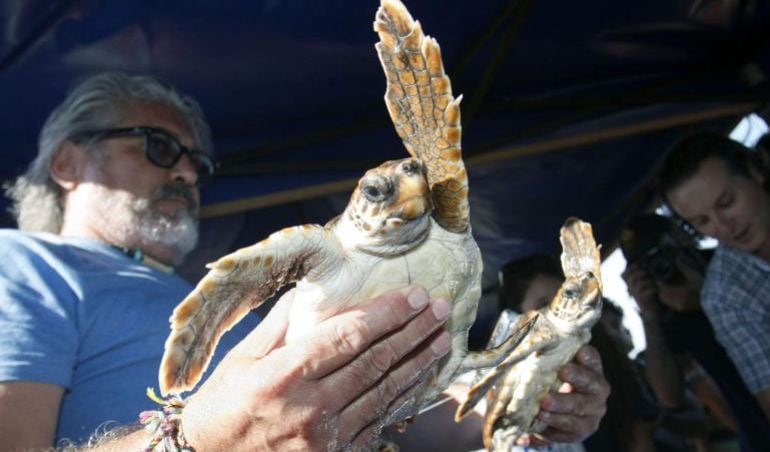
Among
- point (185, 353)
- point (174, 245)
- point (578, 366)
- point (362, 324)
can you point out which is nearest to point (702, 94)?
point (578, 366)

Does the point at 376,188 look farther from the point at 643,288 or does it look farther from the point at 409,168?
the point at 643,288

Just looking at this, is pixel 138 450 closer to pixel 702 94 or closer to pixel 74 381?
pixel 74 381

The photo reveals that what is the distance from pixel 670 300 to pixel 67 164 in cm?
Result: 201

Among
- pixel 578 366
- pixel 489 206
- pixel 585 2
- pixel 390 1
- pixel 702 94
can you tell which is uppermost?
pixel 390 1

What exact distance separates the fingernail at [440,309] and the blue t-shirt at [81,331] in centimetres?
58

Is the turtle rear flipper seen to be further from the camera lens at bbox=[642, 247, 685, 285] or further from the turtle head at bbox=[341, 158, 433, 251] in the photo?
the camera lens at bbox=[642, 247, 685, 285]

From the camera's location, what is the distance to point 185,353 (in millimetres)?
680

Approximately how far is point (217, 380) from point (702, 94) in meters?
1.94

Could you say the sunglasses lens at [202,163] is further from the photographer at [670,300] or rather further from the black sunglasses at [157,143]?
the photographer at [670,300]

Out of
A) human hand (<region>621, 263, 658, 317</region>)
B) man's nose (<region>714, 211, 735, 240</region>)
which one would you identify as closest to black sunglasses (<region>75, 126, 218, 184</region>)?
man's nose (<region>714, 211, 735, 240</region>)

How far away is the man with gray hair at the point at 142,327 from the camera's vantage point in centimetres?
72

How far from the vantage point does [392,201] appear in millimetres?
738

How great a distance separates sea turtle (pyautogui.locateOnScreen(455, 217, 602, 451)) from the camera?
3.45 ft

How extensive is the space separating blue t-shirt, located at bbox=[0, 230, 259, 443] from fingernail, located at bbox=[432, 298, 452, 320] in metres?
0.58
